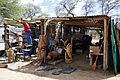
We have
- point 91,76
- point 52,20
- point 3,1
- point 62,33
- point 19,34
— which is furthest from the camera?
point 3,1

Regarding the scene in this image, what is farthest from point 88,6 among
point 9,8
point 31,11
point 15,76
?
point 15,76

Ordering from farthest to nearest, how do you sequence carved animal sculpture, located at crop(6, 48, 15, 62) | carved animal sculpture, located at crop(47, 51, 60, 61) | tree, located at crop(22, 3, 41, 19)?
1. tree, located at crop(22, 3, 41, 19)
2. carved animal sculpture, located at crop(6, 48, 15, 62)
3. carved animal sculpture, located at crop(47, 51, 60, 61)

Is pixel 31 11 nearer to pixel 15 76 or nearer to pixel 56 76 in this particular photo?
pixel 15 76

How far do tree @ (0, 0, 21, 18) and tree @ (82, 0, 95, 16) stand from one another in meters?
15.7

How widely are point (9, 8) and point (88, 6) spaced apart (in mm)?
17862

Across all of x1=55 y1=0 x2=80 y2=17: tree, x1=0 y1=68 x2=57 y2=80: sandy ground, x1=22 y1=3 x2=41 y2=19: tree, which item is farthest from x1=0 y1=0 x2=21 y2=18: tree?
x1=22 y1=3 x2=41 y2=19: tree

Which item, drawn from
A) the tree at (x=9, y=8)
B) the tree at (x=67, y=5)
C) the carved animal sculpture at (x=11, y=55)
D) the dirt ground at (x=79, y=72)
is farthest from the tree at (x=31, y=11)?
the dirt ground at (x=79, y=72)

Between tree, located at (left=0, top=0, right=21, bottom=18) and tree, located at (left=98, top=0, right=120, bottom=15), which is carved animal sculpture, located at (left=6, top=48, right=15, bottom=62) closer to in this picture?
tree, located at (left=0, top=0, right=21, bottom=18)

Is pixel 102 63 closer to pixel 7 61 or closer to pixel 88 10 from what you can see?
pixel 7 61

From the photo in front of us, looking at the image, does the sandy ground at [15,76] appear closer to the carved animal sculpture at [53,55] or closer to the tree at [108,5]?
the carved animal sculpture at [53,55]

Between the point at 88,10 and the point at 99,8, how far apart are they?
2.79 metres

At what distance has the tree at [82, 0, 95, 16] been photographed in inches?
1658

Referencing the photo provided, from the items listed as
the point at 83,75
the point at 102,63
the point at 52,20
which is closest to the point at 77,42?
the point at 52,20

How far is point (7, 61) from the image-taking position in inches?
571
